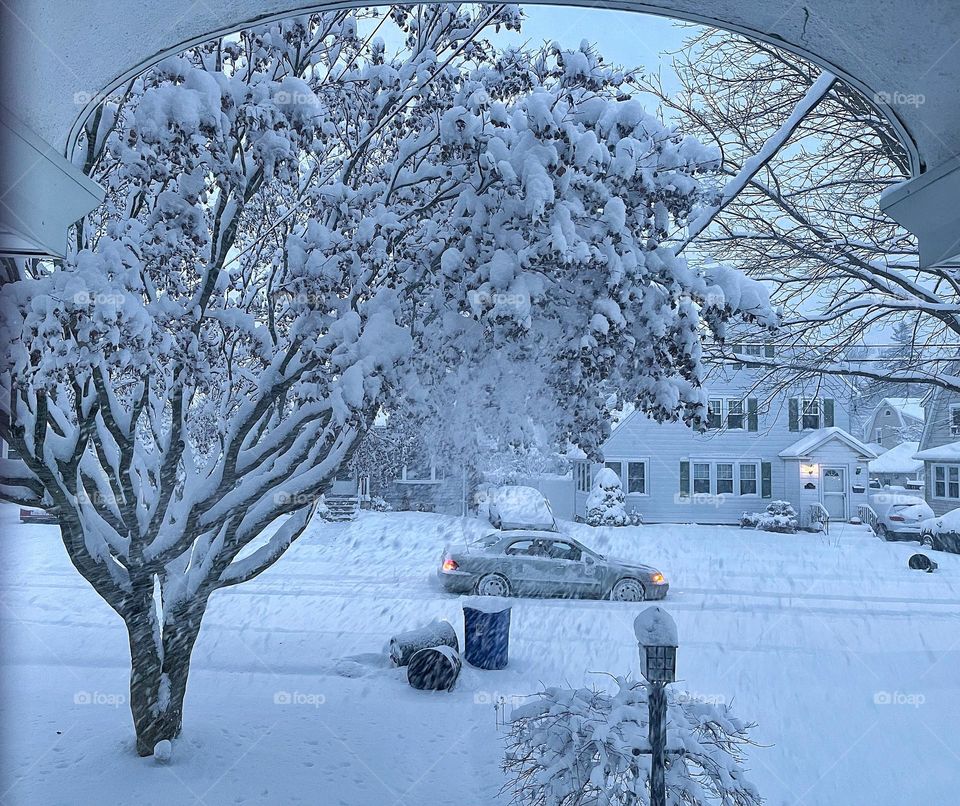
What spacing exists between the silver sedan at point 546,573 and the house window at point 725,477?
12499 mm

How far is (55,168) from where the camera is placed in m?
2.49

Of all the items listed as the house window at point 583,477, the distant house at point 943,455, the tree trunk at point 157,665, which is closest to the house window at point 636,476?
the house window at point 583,477

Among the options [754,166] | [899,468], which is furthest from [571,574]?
[899,468]

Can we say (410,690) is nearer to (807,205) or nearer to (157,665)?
(157,665)

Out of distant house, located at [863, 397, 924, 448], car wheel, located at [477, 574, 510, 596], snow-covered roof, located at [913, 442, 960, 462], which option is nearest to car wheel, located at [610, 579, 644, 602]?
car wheel, located at [477, 574, 510, 596]

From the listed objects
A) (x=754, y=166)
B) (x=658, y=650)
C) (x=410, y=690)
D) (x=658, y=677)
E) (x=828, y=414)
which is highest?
(x=754, y=166)

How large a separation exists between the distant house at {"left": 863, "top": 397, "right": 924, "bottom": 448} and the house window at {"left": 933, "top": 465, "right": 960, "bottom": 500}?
13.8m

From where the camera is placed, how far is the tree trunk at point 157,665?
5.17m

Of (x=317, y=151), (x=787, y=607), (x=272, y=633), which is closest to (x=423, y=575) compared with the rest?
(x=272, y=633)

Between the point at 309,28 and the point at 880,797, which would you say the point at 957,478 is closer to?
the point at 880,797

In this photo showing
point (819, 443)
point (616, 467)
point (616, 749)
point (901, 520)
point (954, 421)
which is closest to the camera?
point (616, 749)

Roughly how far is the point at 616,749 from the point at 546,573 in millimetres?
7667

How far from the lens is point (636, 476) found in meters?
23.1

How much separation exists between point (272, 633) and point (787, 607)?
7533mm
